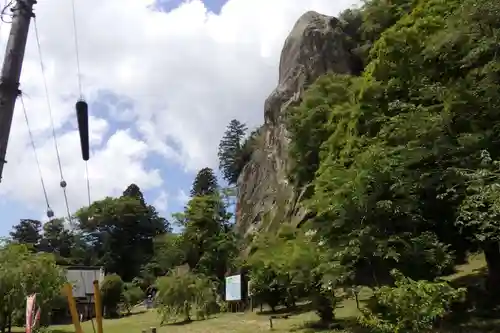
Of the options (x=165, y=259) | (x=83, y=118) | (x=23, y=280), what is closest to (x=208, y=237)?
(x=165, y=259)

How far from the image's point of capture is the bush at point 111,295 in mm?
44594

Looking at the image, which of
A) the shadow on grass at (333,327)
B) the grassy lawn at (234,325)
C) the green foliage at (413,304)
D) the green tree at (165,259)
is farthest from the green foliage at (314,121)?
the green foliage at (413,304)

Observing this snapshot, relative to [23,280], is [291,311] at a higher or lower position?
lower

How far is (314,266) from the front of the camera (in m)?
23.9

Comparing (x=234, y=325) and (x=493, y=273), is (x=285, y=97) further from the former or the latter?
(x=493, y=273)

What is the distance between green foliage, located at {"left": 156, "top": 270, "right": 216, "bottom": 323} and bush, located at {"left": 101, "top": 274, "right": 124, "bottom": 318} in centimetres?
1295

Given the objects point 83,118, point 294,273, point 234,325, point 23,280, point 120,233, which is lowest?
point 234,325

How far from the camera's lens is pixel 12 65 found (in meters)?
5.25

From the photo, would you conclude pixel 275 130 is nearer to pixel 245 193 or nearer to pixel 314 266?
pixel 245 193

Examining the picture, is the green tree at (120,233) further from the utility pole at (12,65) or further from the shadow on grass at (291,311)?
the utility pole at (12,65)

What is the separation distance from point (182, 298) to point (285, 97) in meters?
24.2

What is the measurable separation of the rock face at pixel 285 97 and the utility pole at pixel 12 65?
127 feet

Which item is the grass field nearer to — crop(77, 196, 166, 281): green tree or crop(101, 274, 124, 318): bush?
crop(101, 274, 124, 318): bush

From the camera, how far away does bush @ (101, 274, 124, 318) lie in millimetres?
44594
